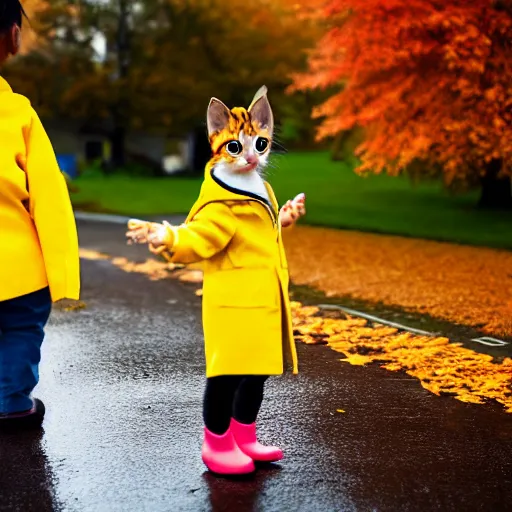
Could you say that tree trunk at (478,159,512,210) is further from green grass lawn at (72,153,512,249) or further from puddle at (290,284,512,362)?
puddle at (290,284,512,362)

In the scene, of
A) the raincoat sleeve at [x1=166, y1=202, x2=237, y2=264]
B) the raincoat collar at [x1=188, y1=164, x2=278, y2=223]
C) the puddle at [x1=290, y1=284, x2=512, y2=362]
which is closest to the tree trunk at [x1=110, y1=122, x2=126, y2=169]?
the puddle at [x1=290, y1=284, x2=512, y2=362]

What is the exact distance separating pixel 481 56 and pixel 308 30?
19426mm

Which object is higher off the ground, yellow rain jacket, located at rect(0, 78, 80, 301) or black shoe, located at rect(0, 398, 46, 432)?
yellow rain jacket, located at rect(0, 78, 80, 301)

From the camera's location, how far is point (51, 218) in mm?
4059

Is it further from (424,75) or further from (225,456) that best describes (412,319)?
(424,75)

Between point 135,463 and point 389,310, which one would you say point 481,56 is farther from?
point 135,463

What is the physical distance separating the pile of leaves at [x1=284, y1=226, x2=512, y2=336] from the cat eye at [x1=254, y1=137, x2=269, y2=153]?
3.70 metres

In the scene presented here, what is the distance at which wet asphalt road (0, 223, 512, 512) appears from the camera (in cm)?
333

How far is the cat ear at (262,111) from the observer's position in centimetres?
354

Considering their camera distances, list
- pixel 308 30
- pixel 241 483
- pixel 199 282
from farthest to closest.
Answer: pixel 308 30 < pixel 199 282 < pixel 241 483

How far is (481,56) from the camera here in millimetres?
10750

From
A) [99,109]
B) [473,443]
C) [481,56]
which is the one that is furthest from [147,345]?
[99,109]

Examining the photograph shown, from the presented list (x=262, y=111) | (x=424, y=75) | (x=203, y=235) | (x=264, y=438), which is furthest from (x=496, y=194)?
(x=203, y=235)

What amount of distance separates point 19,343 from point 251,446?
1423 millimetres
